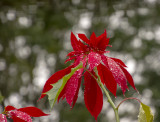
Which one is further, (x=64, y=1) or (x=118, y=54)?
(x=118, y=54)

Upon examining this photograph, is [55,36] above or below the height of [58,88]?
below

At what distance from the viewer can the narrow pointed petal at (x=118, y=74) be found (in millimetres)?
465

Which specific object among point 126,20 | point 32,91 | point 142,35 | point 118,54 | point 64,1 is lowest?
point 32,91

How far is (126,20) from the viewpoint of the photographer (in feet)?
16.7

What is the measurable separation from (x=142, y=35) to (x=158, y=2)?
719mm

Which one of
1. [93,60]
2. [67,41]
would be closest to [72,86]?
[93,60]

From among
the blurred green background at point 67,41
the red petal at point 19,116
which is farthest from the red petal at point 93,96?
the blurred green background at point 67,41

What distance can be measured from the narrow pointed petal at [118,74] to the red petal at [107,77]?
0.04 meters

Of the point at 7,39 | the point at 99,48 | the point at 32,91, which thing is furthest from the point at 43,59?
the point at 99,48

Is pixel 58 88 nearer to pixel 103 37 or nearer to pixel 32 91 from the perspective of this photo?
pixel 103 37

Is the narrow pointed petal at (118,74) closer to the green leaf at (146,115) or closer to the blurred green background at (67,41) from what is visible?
the green leaf at (146,115)

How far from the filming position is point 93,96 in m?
0.51

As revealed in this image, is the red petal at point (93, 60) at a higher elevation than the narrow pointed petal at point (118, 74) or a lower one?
higher

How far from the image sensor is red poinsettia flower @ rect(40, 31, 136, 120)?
0.47 metres
